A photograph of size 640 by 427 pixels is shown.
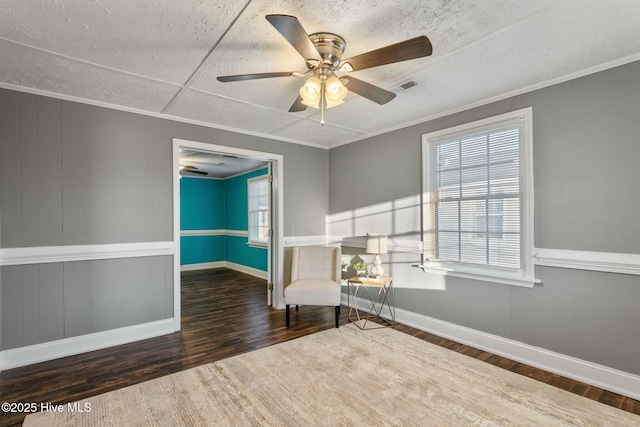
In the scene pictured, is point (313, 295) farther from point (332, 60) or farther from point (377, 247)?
point (332, 60)

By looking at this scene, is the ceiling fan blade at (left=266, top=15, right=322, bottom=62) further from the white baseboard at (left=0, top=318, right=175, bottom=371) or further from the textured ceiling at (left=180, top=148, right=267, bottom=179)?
the textured ceiling at (left=180, top=148, right=267, bottom=179)

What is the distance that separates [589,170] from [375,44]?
2.02 metres

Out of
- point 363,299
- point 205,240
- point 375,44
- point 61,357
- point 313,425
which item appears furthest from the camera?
point 205,240

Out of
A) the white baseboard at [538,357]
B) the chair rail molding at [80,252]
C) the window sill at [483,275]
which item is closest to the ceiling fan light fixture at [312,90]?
the window sill at [483,275]

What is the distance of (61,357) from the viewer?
287cm

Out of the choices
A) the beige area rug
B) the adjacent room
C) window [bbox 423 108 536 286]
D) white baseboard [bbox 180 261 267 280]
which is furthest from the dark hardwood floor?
white baseboard [bbox 180 261 267 280]

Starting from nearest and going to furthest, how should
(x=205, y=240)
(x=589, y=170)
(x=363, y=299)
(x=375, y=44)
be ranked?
(x=375, y=44) < (x=589, y=170) < (x=363, y=299) < (x=205, y=240)

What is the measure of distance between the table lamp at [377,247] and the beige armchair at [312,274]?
0.47 metres

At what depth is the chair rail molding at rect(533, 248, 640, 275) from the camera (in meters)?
2.25

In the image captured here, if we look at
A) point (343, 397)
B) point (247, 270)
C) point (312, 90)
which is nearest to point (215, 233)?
point (247, 270)

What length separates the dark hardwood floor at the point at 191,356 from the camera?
2.31m

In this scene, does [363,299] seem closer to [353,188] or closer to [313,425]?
[353,188]

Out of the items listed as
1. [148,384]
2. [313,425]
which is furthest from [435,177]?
[148,384]

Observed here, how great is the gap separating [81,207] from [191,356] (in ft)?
6.11
